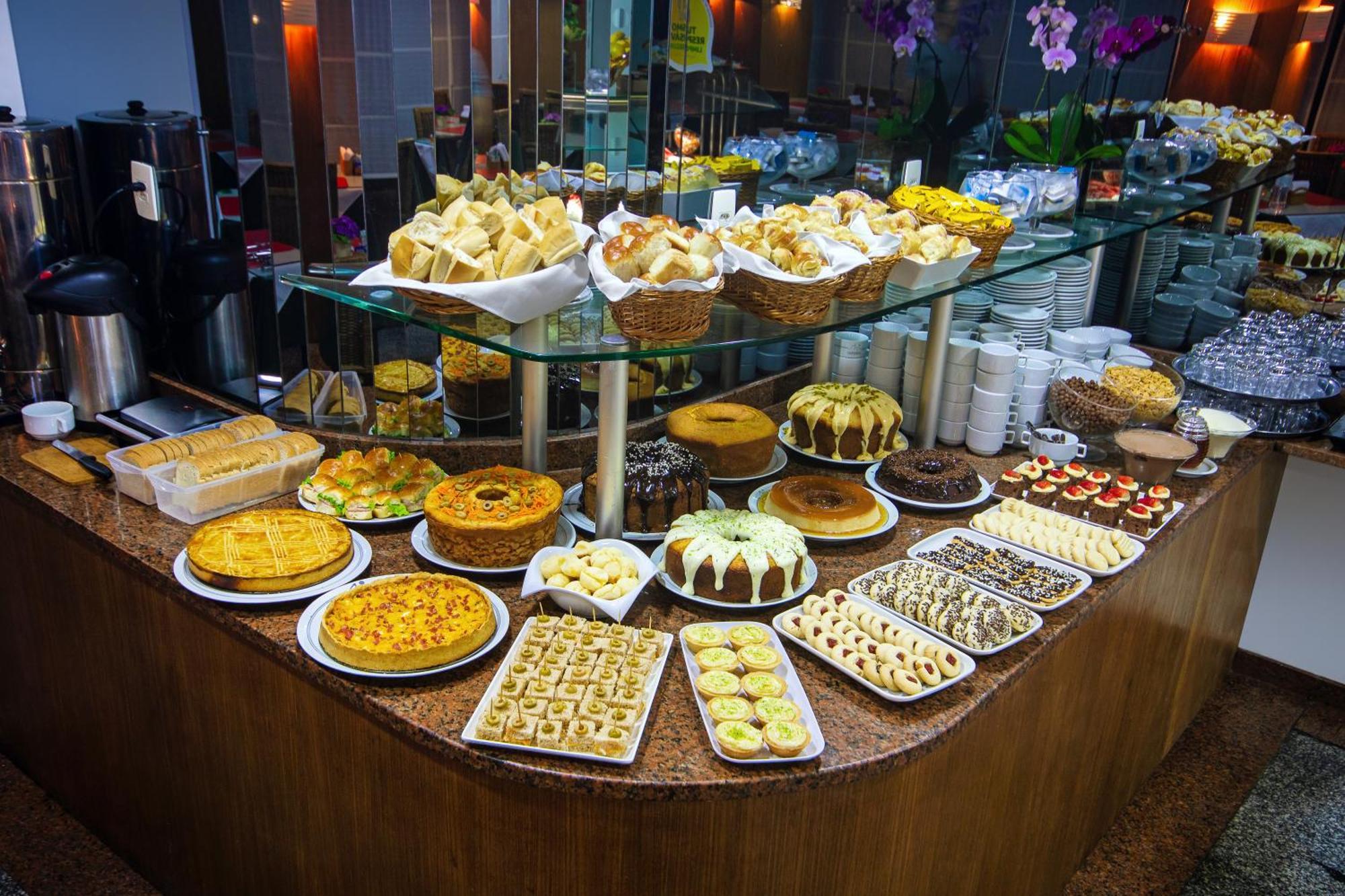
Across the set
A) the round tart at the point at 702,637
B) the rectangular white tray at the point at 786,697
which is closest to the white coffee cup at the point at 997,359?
the rectangular white tray at the point at 786,697

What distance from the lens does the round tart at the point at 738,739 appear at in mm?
1865

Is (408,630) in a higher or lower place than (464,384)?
lower

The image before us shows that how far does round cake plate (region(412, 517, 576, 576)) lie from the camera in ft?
7.87

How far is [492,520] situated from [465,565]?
0.13 metres

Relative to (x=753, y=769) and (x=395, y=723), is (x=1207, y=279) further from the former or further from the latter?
(x=395, y=723)

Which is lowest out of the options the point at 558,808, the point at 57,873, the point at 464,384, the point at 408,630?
the point at 57,873

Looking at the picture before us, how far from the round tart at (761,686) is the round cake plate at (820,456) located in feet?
3.70

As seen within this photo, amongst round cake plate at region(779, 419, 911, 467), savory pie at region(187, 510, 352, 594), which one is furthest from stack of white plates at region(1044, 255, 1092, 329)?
savory pie at region(187, 510, 352, 594)

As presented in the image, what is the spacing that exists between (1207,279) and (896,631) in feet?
10.4

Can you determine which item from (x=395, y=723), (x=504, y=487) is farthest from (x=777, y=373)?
(x=395, y=723)

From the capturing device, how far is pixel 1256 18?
5.27 metres

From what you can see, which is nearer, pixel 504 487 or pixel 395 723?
pixel 395 723

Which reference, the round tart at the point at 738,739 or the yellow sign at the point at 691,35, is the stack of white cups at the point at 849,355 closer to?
the yellow sign at the point at 691,35

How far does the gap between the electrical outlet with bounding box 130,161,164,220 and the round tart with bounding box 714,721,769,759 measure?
223 cm
